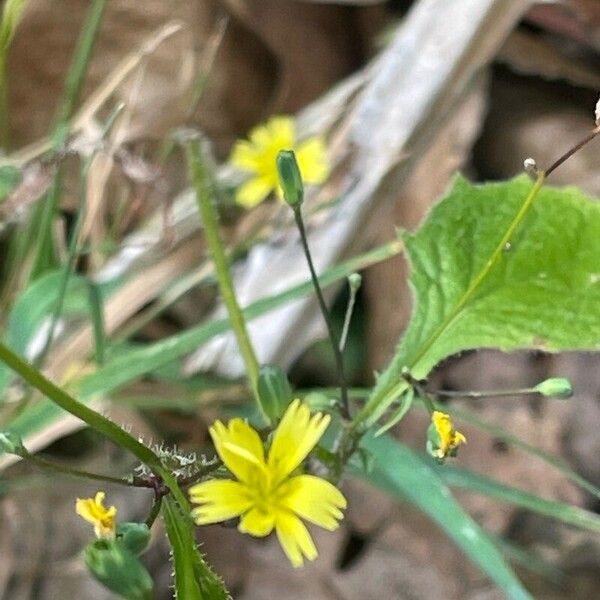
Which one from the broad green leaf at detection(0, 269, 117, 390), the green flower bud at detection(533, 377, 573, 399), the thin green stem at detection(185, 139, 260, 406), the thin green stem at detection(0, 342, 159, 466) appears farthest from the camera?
the broad green leaf at detection(0, 269, 117, 390)

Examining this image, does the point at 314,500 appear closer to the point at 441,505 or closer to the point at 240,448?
the point at 240,448

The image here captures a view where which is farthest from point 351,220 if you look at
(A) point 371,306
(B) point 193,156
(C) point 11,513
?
(C) point 11,513

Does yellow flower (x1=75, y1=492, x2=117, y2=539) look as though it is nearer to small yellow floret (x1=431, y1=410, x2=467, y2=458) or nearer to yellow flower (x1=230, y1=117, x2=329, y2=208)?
small yellow floret (x1=431, y1=410, x2=467, y2=458)

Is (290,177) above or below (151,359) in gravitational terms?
above

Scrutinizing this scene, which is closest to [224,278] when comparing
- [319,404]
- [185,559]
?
[319,404]

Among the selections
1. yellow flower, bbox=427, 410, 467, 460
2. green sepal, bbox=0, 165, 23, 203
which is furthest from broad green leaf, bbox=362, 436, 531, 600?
green sepal, bbox=0, 165, 23, 203

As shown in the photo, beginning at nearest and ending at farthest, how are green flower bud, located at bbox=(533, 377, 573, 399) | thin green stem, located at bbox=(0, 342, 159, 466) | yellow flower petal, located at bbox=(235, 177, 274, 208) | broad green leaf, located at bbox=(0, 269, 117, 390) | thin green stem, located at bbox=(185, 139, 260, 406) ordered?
thin green stem, located at bbox=(0, 342, 159, 466) < green flower bud, located at bbox=(533, 377, 573, 399) < thin green stem, located at bbox=(185, 139, 260, 406) < broad green leaf, located at bbox=(0, 269, 117, 390) < yellow flower petal, located at bbox=(235, 177, 274, 208)

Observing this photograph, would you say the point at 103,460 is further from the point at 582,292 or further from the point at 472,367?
the point at 582,292
